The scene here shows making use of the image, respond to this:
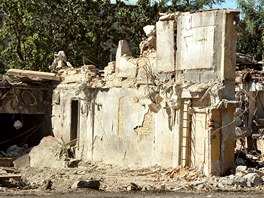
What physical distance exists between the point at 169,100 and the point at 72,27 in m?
15.0

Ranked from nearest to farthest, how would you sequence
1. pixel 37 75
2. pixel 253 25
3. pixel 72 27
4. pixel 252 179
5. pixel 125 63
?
pixel 252 179, pixel 125 63, pixel 37 75, pixel 72 27, pixel 253 25

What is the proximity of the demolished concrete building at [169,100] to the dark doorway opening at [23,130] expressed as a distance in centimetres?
355

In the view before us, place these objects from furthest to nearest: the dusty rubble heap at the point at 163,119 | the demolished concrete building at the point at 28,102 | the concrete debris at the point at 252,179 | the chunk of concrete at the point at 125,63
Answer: the demolished concrete building at the point at 28,102
the chunk of concrete at the point at 125,63
the dusty rubble heap at the point at 163,119
the concrete debris at the point at 252,179

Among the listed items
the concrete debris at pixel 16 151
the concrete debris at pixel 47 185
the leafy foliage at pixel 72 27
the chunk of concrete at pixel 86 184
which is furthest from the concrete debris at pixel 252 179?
the leafy foliage at pixel 72 27

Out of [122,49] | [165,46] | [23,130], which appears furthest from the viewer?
[23,130]

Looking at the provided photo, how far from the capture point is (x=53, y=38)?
33000mm

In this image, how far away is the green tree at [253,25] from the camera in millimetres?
34594

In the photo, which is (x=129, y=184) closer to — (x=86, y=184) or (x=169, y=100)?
(x=86, y=184)

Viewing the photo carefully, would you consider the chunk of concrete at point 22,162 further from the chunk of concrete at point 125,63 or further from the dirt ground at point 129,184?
the chunk of concrete at point 125,63

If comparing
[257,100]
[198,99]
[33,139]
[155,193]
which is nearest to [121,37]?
[33,139]

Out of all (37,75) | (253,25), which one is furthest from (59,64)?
(253,25)

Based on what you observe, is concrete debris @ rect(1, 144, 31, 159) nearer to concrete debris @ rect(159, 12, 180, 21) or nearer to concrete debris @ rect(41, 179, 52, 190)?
concrete debris @ rect(41, 179, 52, 190)

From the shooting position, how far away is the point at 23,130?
27438mm

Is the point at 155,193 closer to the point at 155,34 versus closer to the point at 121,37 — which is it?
the point at 155,34
